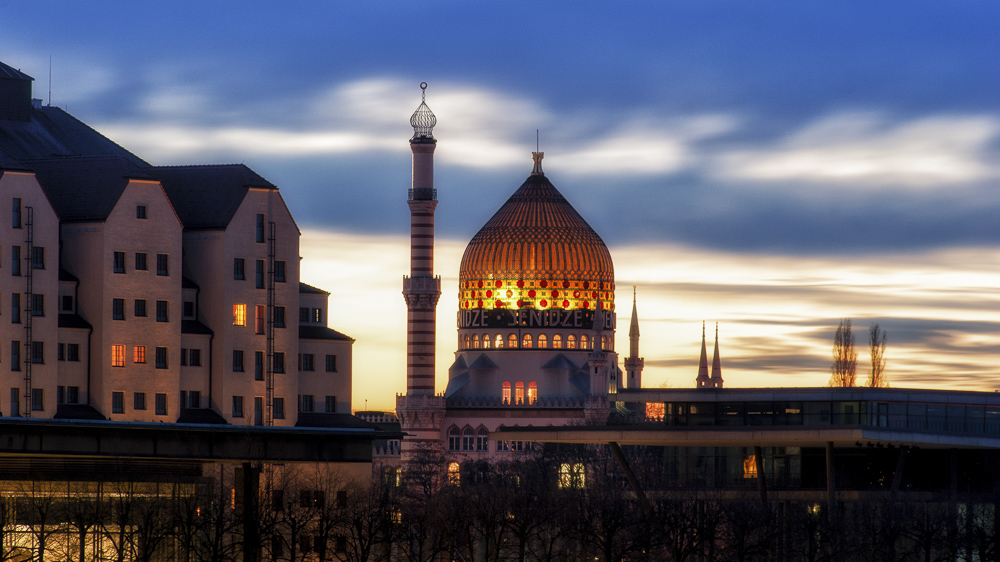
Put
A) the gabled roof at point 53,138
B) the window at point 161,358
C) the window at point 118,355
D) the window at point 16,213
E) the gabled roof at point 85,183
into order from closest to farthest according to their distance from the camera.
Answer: the window at point 16,213, the window at point 118,355, the gabled roof at point 85,183, the window at point 161,358, the gabled roof at point 53,138

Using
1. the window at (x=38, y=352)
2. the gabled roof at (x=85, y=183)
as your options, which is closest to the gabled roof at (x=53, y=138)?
the gabled roof at (x=85, y=183)

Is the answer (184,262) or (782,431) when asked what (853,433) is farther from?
(184,262)

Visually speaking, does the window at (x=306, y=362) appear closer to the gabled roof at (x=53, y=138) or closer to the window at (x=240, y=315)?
the window at (x=240, y=315)

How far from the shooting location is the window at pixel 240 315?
495 feet

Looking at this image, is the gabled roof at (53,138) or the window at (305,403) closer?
the window at (305,403)

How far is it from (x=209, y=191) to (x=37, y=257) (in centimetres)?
1709

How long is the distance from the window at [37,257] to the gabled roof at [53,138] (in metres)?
17.9

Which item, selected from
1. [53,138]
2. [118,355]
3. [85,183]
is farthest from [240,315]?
[53,138]

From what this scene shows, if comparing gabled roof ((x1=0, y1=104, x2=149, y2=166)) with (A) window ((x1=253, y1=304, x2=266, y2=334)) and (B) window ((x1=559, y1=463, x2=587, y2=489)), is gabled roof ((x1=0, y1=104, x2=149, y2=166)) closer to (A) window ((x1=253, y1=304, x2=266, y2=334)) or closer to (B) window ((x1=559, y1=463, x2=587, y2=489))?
(A) window ((x1=253, y1=304, x2=266, y2=334))

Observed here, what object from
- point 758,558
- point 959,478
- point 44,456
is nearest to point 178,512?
point 44,456

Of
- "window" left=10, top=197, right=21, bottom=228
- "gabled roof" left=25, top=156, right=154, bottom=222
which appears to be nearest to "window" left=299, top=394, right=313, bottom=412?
"gabled roof" left=25, top=156, right=154, bottom=222

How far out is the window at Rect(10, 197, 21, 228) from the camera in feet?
452

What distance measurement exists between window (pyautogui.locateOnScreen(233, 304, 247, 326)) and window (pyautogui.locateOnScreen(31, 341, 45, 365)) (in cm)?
1609

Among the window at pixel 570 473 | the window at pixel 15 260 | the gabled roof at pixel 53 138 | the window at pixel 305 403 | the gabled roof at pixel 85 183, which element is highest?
the gabled roof at pixel 53 138
